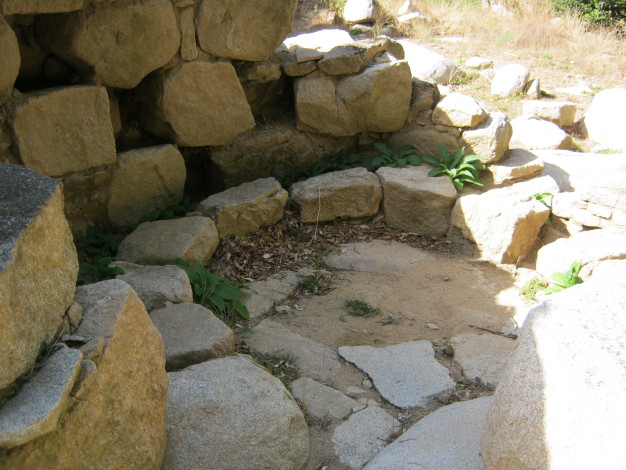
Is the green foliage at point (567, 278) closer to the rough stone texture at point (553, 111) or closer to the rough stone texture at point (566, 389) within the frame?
the rough stone texture at point (566, 389)

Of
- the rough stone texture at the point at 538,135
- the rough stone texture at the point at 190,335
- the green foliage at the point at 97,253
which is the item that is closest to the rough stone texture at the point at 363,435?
the rough stone texture at the point at 190,335

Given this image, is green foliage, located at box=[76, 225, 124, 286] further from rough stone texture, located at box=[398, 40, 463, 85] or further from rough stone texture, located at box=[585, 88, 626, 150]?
rough stone texture, located at box=[585, 88, 626, 150]

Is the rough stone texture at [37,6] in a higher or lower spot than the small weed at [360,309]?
higher

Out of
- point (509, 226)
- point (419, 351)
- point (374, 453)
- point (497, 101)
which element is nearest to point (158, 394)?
point (374, 453)

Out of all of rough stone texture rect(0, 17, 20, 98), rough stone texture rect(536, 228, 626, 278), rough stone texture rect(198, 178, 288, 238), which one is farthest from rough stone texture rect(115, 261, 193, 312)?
rough stone texture rect(536, 228, 626, 278)

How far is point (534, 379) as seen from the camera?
1998 millimetres

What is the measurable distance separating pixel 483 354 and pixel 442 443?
45.4 inches

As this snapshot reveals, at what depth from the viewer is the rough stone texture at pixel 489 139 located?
17.3 feet

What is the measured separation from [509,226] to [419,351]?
5.01ft

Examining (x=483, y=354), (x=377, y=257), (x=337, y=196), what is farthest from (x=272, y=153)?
(x=483, y=354)

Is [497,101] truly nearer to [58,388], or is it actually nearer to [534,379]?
[534,379]

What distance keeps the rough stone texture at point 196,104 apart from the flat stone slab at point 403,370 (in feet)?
6.92

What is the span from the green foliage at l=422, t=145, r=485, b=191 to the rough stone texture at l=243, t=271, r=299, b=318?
160 centimetres

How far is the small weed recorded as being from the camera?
4.09 metres
